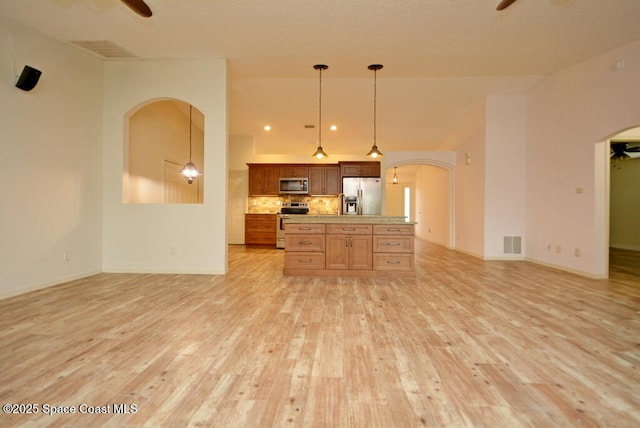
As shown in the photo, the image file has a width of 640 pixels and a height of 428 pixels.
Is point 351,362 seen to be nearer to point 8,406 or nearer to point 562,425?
point 562,425

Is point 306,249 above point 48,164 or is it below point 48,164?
below

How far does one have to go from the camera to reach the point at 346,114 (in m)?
7.44

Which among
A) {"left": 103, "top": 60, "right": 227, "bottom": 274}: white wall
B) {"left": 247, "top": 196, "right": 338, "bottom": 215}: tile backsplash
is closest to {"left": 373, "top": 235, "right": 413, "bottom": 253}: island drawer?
{"left": 103, "top": 60, "right": 227, "bottom": 274}: white wall

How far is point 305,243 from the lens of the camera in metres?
4.91

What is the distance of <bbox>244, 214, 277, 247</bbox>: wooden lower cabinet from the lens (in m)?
8.88

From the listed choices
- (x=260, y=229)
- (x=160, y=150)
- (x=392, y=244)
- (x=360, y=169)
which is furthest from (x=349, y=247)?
(x=160, y=150)

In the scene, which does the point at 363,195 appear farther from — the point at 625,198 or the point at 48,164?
the point at 625,198

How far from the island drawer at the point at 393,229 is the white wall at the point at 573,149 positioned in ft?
9.51

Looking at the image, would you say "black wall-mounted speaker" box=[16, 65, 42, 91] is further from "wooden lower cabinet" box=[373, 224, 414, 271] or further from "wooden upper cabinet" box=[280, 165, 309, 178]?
"wooden upper cabinet" box=[280, 165, 309, 178]

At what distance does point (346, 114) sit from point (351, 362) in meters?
6.41

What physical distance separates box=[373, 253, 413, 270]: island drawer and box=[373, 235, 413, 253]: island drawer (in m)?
0.08

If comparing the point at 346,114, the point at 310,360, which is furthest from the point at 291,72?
the point at 310,360

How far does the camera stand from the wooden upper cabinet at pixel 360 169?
8.66 m

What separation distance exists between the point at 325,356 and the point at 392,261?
285 cm
